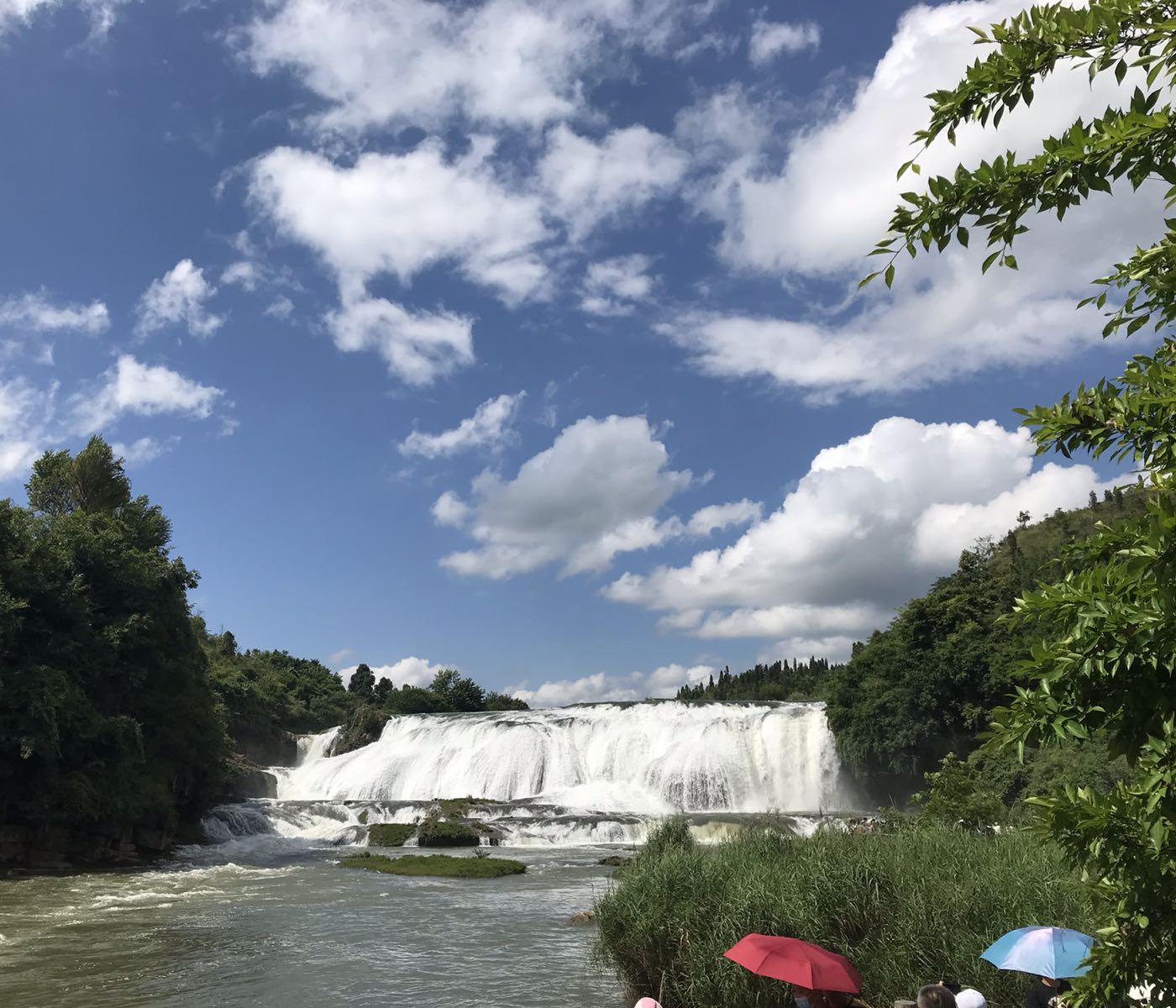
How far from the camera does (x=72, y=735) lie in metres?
23.9

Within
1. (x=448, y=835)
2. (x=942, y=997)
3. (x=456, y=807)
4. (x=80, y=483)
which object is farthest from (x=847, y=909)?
(x=80, y=483)

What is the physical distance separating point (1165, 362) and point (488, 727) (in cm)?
4050

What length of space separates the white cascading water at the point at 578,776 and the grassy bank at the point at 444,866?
19.9 ft

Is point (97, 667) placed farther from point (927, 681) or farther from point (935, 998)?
point (927, 681)

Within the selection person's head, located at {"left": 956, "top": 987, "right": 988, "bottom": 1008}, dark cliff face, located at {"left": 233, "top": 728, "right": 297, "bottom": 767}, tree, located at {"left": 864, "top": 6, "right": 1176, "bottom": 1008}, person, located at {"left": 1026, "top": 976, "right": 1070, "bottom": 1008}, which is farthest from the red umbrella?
dark cliff face, located at {"left": 233, "top": 728, "right": 297, "bottom": 767}

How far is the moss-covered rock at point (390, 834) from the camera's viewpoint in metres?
29.8

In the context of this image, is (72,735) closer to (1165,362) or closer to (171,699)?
(171,699)

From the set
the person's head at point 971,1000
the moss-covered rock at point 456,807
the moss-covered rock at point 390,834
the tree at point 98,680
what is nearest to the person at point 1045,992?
the person's head at point 971,1000

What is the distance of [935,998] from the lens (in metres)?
5.54

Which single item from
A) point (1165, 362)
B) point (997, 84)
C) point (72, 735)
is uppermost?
point (997, 84)

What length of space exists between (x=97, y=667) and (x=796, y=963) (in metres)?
25.2

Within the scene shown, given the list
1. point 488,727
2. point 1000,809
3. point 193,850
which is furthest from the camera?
point 488,727

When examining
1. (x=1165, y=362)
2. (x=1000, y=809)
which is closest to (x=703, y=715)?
(x=1000, y=809)

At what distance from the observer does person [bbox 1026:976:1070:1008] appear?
6230 mm
